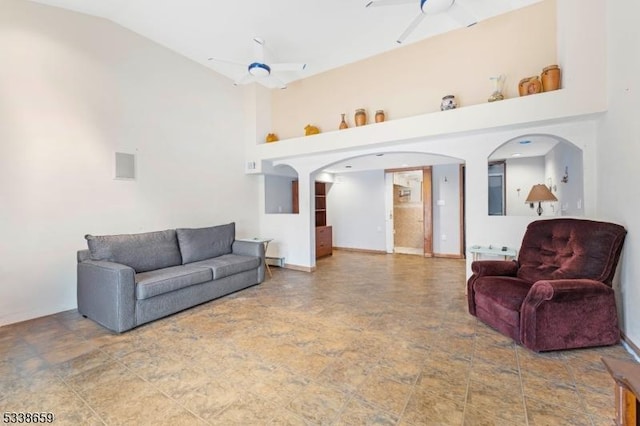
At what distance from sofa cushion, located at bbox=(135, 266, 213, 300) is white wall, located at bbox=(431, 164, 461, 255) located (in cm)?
523

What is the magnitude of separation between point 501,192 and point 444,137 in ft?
12.3

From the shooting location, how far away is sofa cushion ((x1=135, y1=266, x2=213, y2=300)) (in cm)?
288

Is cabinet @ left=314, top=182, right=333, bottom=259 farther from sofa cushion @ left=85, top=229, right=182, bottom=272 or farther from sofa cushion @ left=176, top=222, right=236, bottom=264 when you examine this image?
sofa cushion @ left=85, top=229, right=182, bottom=272

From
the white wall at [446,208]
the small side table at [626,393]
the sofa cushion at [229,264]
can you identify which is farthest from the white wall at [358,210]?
the small side table at [626,393]

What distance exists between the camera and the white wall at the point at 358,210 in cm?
739

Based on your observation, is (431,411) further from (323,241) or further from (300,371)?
(323,241)

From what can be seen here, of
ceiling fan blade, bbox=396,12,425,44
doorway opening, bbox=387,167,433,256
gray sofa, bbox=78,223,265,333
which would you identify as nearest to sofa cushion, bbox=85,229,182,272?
gray sofa, bbox=78,223,265,333

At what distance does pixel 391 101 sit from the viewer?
14.9 feet

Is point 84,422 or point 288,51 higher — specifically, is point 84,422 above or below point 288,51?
below

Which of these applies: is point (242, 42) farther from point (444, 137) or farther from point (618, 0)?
point (618, 0)

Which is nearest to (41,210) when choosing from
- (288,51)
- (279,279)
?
(279,279)

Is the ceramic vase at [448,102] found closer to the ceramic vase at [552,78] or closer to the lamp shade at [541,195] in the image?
the ceramic vase at [552,78]

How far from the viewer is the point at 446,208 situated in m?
6.61

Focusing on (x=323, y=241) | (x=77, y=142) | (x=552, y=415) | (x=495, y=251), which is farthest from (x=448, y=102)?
(x=77, y=142)
